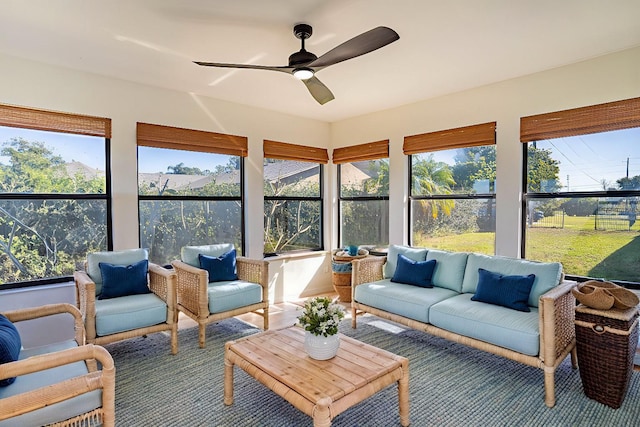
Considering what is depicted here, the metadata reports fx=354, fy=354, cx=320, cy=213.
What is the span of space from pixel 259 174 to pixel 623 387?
402 cm

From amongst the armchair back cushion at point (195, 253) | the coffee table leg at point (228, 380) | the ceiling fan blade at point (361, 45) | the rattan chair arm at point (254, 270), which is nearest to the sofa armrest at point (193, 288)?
the armchair back cushion at point (195, 253)

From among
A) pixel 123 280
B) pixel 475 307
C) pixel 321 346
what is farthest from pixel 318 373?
pixel 123 280

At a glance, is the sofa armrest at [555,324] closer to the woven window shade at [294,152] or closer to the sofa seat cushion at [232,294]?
the sofa seat cushion at [232,294]

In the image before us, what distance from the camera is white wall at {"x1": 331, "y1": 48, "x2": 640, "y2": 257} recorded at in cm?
308

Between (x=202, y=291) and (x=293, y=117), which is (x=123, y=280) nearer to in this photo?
(x=202, y=291)

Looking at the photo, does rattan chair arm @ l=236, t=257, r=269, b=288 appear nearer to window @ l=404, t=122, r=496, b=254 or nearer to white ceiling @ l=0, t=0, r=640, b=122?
white ceiling @ l=0, t=0, r=640, b=122

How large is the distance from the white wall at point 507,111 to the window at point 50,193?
3.38 meters

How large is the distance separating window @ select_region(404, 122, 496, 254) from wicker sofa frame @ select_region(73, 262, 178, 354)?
3.00m

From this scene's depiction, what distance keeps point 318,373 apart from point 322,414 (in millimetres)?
322

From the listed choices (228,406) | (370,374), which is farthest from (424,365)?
(228,406)

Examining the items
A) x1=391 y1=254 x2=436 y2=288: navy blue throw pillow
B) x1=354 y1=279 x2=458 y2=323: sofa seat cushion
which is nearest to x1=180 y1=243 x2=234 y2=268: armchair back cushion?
x1=354 y1=279 x2=458 y2=323: sofa seat cushion

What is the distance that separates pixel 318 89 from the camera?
9.57ft

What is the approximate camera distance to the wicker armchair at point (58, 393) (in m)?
1.47

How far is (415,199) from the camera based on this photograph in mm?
4660
